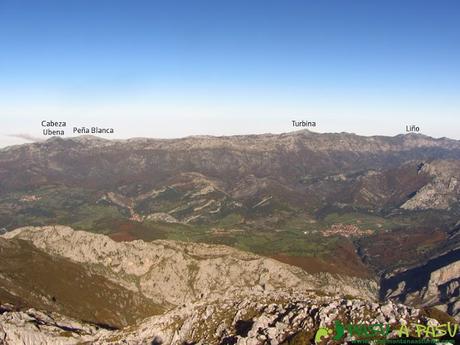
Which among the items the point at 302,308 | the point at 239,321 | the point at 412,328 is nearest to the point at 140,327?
the point at 239,321

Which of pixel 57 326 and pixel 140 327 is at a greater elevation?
pixel 140 327

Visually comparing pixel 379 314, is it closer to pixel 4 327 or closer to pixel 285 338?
pixel 285 338

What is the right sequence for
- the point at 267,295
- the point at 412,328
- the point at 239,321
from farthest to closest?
the point at 267,295, the point at 239,321, the point at 412,328

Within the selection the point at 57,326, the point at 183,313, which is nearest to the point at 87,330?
the point at 57,326

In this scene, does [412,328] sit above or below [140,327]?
above

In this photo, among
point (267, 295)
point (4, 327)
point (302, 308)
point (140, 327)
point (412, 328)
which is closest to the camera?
point (412, 328)

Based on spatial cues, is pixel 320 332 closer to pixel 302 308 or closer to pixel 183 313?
pixel 302 308

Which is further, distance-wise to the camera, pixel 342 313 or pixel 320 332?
pixel 342 313

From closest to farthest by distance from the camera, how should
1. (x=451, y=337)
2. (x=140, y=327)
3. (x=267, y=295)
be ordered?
1. (x=451, y=337)
2. (x=267, y=295)
3. (x=140, y=327)

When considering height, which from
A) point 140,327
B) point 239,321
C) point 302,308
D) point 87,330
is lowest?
point 87,330
